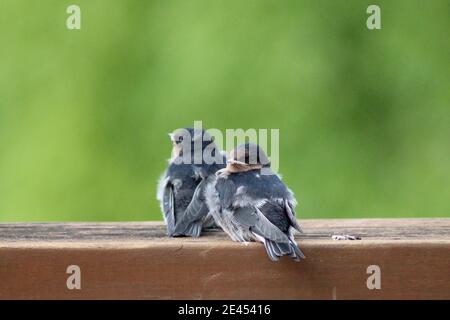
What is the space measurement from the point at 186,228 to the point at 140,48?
4.36 feet

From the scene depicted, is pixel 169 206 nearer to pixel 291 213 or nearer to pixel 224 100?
pixel 291 213

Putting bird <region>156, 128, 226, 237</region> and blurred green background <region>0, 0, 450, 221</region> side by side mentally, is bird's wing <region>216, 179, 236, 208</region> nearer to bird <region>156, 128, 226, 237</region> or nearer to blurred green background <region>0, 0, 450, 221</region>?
bird <region>156, 128, 226, 237</region>

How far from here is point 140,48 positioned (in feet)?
12.7

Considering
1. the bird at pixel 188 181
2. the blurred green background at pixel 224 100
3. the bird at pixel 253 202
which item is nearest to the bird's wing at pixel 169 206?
the bird at pixel 188 181

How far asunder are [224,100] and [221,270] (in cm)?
148

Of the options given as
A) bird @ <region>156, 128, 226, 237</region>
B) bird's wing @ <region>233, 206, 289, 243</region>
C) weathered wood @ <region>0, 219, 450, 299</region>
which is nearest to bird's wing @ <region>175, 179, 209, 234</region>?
bird @ <region>156, 128, 226, 237</region>

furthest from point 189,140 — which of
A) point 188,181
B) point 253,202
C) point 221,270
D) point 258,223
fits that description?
point 221,270

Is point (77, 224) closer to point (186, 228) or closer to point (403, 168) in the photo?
point (186, 228)

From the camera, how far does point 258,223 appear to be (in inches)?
99.8

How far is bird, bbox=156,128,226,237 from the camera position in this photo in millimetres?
2748

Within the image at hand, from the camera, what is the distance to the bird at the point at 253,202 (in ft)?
8.11

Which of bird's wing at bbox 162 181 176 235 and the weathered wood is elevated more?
bird's wing at bbox 162 181 176 235

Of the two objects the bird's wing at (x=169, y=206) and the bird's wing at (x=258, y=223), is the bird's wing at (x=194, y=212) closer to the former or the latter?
the bird's wing at (x=169, y=206)

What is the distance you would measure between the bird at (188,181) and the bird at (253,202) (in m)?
0.05
